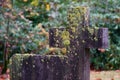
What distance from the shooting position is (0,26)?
1016 cm

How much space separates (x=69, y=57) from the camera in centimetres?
370

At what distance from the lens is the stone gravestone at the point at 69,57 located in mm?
3475

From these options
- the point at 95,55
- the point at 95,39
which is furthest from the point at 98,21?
the point at 95,39

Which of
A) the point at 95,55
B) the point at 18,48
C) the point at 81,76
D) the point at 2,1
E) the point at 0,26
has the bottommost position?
the point at 95,55

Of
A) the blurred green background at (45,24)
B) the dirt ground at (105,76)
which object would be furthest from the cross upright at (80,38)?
the blurred green background at (45,24)

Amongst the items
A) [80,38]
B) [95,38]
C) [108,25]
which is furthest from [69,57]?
[108,25]

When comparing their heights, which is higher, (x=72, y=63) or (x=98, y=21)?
(x=72, y=63)

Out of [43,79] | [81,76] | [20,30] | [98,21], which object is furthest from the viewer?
[98,21]

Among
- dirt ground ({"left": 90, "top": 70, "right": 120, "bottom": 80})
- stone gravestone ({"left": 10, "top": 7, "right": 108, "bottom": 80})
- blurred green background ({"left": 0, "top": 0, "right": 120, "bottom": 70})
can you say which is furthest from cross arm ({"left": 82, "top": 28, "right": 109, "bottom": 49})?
blurred green background ({"left": 0, "top": 0, "right": 120, "bottom": 70})

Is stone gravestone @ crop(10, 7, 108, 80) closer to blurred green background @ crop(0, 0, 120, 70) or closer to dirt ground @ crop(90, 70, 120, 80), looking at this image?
dirt ground @ crop(90, 70, 120, 80)

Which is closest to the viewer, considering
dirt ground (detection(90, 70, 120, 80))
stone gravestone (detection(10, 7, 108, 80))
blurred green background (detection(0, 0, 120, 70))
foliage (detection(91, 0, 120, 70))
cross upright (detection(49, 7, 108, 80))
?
stone gravestone (detection(10, 7, 108, 80))

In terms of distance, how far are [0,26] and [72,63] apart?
6724 mm

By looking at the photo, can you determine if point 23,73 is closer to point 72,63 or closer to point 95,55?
point 72,63

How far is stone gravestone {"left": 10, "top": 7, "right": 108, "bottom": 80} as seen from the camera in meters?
3.47
